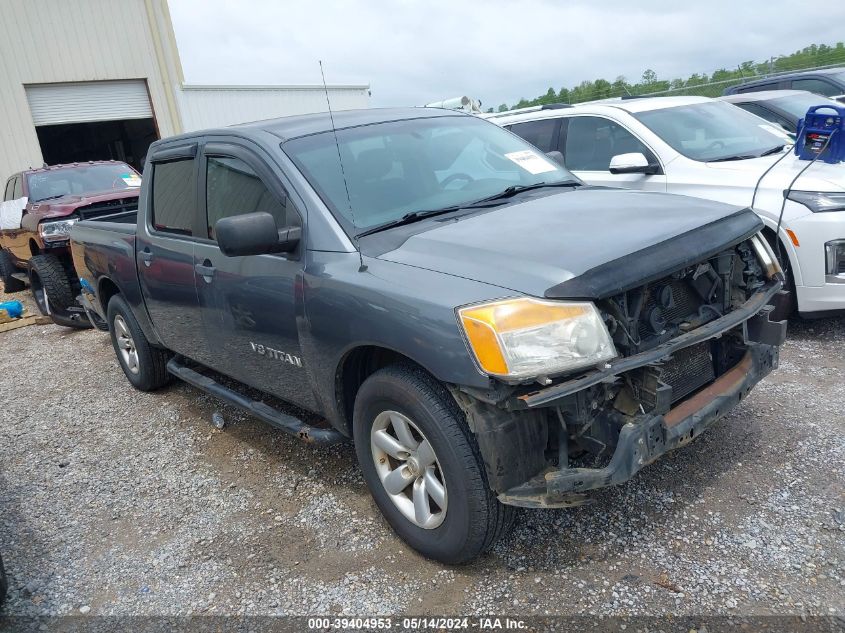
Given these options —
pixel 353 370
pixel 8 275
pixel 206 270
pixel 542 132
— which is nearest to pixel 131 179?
pixel 8 275

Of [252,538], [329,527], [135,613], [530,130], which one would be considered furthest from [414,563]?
[530,130]

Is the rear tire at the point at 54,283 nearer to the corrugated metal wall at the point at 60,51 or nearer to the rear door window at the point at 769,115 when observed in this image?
the rear door window at the point at 769,115

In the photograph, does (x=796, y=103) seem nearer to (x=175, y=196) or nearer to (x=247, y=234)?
(x=175, y=196)

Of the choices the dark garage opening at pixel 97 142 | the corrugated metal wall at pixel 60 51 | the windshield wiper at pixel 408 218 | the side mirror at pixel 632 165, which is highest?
the corrugated metal wall at pixel 60 51

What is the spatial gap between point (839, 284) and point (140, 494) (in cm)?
454

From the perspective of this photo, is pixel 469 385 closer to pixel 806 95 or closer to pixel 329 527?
pixel 329 527

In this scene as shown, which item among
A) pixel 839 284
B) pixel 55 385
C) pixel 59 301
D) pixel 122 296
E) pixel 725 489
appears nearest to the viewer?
pixel 725 489

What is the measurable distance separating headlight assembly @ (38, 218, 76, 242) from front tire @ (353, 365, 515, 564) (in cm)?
628

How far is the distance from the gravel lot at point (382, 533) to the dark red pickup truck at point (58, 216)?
3.65 metres

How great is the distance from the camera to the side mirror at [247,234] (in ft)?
8.91

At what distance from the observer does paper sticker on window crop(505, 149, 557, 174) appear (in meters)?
3.70

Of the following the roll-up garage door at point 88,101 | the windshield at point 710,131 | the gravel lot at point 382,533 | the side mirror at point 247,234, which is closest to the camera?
the gravel lot at point 382,533

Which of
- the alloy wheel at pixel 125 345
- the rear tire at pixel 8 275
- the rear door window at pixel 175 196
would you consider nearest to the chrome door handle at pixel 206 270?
the rear door window at pixel 175 196

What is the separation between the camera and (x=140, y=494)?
146 inches
